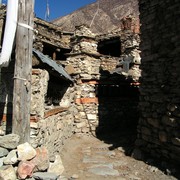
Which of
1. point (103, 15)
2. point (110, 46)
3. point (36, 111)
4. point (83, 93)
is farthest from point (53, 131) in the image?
point (103, 15)

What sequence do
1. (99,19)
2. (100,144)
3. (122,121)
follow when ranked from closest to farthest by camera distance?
(100,144) → (122,121) → (99,19)

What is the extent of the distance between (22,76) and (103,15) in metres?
37.0

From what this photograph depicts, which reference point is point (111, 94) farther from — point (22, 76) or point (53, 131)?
point (22, 76)

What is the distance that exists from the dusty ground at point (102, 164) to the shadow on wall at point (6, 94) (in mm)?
1698

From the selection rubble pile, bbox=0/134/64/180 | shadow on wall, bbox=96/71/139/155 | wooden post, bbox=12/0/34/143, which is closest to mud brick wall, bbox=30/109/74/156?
wooden post, bbox=12/0/34/143

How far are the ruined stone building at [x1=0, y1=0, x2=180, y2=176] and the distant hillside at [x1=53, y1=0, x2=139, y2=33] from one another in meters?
26.6

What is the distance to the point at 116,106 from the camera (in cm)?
976

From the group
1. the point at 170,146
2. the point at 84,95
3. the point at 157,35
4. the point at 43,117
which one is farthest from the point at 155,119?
the point at 84,95

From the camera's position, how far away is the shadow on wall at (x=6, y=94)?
15.3 feet

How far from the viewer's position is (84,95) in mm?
9148

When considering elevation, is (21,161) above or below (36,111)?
below

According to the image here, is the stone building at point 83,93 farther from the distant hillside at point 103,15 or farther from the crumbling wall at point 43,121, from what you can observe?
the distant hillside at point 103,15

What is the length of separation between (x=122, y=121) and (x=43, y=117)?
17.7ft

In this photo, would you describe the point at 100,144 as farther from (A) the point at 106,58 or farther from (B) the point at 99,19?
(B) the point at 99,19
